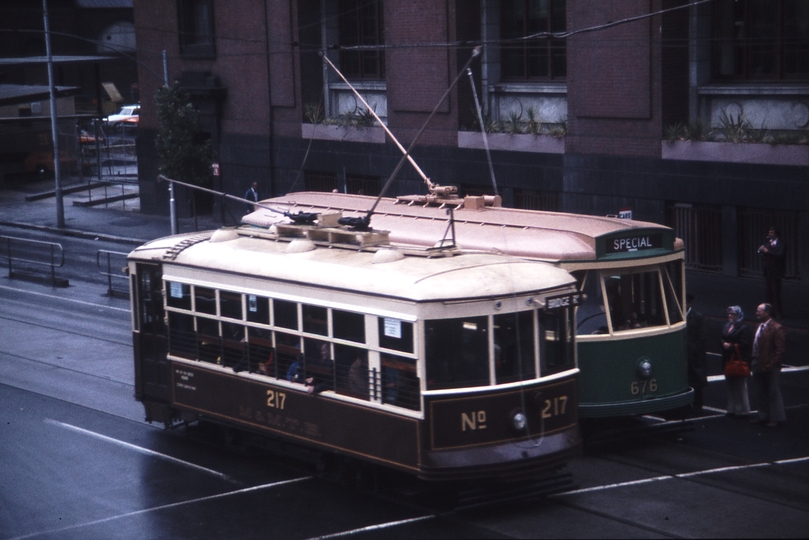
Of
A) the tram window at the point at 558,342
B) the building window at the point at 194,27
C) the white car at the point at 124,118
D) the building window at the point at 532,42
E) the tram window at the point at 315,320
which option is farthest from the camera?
the white car at the point at 124,118

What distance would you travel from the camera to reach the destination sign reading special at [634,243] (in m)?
12.5

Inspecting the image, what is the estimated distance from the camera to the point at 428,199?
15266 millimetres

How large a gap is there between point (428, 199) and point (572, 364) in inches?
191

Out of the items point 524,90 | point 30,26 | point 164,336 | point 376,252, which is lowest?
point 164,336

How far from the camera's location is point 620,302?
12.6 meters

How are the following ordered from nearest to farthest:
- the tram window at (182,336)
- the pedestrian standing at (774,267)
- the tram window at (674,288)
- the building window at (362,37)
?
the tram window at (674,288), the tram window at (182,336), the pedestrian standing at (774,267), the building window at (362,37)

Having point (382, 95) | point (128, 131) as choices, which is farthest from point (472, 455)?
point (128, 131)

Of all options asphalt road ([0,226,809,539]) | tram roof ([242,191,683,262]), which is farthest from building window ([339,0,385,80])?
asphalt road ([0,226,809,539])

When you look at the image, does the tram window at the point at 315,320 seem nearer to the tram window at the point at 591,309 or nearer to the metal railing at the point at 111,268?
the tram window at the point at 591,309

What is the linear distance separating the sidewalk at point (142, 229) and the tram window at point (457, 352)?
387 inches

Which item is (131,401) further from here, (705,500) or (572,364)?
(705,500)

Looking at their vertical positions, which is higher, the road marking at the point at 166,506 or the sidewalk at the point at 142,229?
the sidewalk at the point at 142,229

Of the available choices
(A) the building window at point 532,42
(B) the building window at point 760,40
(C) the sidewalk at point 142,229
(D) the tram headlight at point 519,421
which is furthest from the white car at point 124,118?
(D) the tram headlight at point 519,421

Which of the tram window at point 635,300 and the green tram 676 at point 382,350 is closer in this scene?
the green tram 676 at point 382,350
